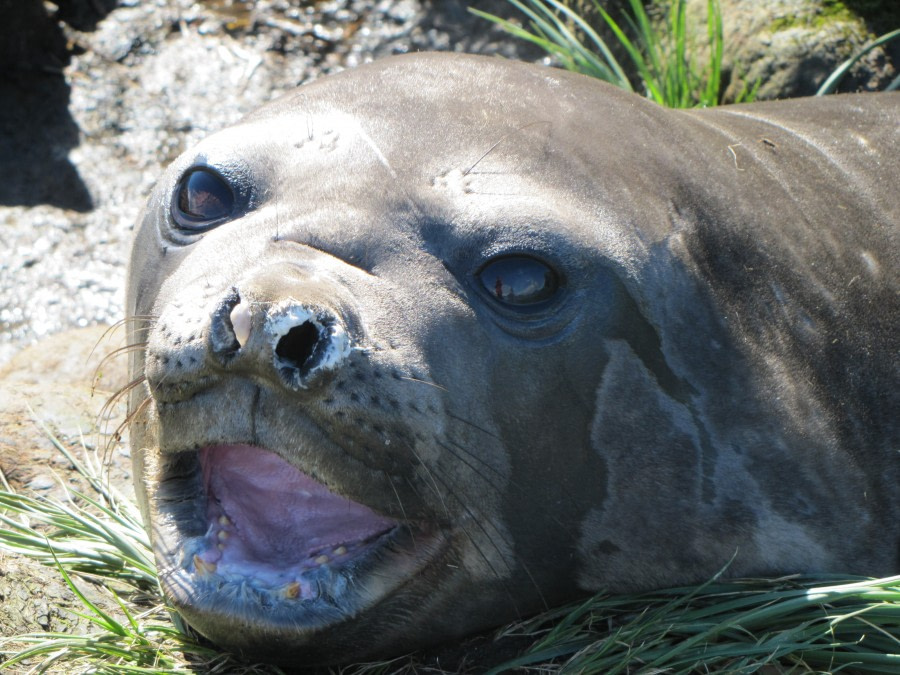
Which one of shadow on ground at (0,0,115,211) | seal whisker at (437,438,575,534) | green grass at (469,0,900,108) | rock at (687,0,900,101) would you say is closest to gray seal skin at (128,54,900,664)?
seal whisker at (437,438,575,534)

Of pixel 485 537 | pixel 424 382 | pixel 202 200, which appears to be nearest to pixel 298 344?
pixel 424 382

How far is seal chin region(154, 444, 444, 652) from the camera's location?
2.99 metres

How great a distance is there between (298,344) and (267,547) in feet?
1.96

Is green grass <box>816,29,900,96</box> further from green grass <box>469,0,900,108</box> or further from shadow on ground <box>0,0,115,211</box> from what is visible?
shadow on ground <box>0,0,115,211</box>

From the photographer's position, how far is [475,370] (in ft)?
10.3

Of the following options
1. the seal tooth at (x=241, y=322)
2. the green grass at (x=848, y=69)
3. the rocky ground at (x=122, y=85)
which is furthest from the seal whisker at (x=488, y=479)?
the green grass at (x=848, y=69)

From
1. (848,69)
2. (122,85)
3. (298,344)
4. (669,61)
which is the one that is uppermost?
(848,69)

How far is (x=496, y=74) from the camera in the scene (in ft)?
12.6

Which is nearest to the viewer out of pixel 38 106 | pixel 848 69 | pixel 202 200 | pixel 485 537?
pixel 485 537

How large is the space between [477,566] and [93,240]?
4.69 meters

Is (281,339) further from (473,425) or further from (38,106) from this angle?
(38,106)

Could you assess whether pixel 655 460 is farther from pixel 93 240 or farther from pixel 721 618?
pixel 93 240

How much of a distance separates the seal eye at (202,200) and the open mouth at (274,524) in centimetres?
69

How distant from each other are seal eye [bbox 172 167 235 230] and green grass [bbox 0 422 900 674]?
1028mm
